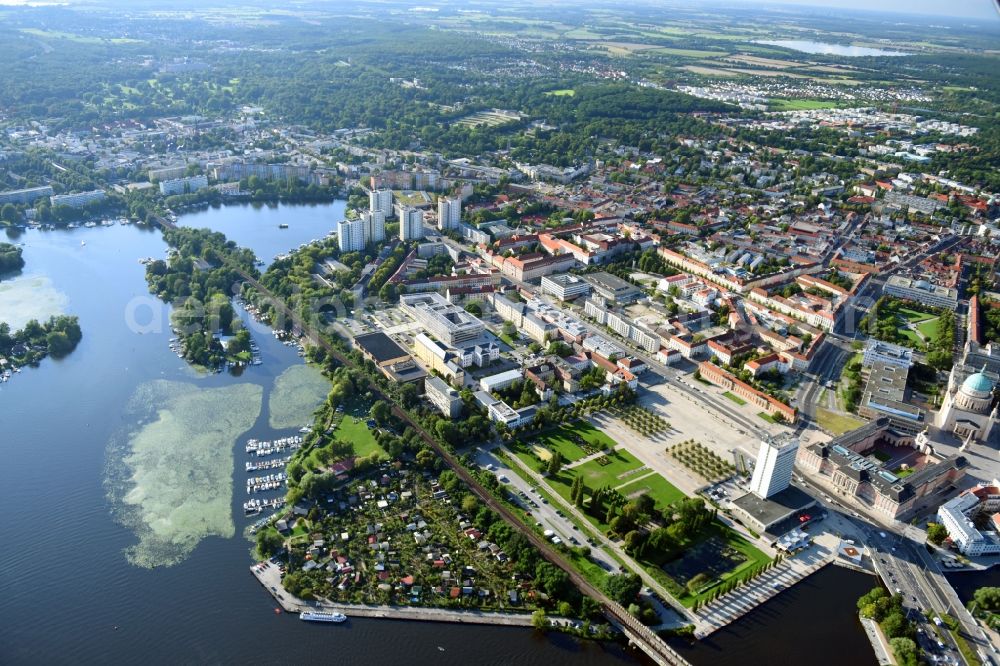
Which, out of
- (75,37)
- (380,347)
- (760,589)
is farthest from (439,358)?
(75,37)

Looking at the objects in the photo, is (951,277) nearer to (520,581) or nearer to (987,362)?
(987,362)

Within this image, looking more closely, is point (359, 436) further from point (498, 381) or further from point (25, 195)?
point (25, 195)

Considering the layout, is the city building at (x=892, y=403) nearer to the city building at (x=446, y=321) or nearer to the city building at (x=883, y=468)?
the city building at (x=883, y=468)

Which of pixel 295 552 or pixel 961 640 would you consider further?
pixel 295 552

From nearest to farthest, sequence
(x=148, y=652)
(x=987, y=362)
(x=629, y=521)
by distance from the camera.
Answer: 1. (x=148, y=652)
2. (x=629, y=521)
3. (x=987, y=362)

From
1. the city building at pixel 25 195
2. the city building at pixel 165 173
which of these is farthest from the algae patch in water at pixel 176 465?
the city building at pixel 165 173

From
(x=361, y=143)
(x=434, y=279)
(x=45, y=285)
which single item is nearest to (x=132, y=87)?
(x=361, y=143)

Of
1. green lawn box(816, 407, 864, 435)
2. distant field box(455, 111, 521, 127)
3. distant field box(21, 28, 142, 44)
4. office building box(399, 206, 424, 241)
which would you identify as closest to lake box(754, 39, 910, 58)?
distant field box(455, 111, 521, 127)
